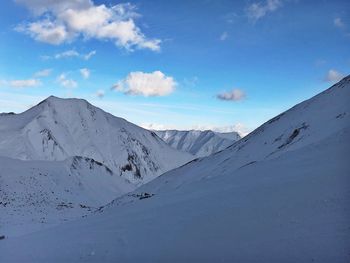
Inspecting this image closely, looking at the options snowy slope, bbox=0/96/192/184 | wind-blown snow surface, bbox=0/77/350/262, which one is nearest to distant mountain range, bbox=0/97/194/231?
snowy slope, bbox=0/96/192/184

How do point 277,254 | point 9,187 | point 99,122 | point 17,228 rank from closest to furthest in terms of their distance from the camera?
point 277,254 < point 17,228 < point 9,187 < point 99,122

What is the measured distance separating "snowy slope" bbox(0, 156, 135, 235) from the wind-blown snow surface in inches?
699

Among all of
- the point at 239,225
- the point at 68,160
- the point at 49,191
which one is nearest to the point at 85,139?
the point at 68,160

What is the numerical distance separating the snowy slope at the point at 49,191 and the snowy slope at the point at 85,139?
36.9 metres

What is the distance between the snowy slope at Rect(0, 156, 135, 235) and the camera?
40500 mm

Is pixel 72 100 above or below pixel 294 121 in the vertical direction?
above

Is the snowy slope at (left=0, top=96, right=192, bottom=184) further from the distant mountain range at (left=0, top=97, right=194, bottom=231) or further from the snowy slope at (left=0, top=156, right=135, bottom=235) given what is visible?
the snowy slope at (left=0, top=156, right=135, bottom=235)

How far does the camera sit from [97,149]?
13788 cm

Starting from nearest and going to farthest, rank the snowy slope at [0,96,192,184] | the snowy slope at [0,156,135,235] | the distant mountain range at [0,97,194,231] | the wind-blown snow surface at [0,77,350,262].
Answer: the wind-blown snow surface at [0,77,350,262] → the snowy slope at [0,156,135,235] → the distant mountain range at [0,97,194,231] → the snowy slope at [0,96,192,184]

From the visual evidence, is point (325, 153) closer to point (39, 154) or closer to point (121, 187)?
point (121, 187)

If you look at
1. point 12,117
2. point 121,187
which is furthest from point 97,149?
point 121,187

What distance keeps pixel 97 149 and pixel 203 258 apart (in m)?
129

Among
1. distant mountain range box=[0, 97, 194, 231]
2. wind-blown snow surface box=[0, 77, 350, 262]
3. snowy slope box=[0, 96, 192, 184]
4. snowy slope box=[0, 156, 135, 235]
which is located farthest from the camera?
snowy slope box=[0, 96, 192, 184]

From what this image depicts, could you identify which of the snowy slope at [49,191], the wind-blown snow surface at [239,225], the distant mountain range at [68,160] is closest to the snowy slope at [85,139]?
the distant mountain range at [68,160]
